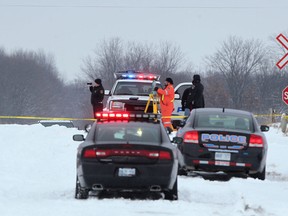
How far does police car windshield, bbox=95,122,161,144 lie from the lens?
11.9 metres

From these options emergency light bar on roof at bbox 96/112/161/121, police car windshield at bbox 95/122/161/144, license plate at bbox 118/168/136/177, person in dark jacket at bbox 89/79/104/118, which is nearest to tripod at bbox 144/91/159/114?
person in dark jacket at bbox 89/79/104/118

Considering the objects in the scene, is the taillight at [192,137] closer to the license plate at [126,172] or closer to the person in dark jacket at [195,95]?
the license plate at [126,172]

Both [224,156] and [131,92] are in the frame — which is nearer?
[224,156]

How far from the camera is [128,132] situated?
1202 centimetres

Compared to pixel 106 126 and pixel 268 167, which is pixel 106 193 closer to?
pixel 106 126

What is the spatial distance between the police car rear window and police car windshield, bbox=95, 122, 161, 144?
3104mm

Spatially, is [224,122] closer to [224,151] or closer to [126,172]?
[224,151]

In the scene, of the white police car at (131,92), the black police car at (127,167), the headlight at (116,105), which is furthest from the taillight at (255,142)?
the headlight at (116,105)

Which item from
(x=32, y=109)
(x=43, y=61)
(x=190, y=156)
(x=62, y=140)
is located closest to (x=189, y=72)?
(x=32, y=109)

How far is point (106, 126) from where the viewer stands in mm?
12219

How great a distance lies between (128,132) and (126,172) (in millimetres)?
865

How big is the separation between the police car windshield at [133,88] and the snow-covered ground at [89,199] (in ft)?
9.78

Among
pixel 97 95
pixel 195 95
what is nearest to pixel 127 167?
pixel 195 95

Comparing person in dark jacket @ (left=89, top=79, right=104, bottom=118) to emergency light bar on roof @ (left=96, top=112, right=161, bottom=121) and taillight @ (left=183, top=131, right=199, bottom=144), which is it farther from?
emergency light bar on roof @ (left=96, top=112, right=161, bottom=121)
